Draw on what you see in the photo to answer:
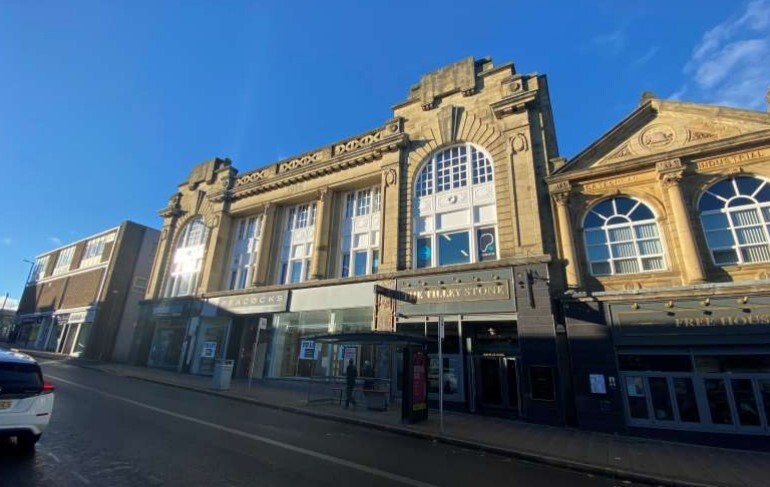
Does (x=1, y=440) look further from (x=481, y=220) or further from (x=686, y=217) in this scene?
(x=686, y=217)

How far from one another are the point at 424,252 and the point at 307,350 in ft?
27.1

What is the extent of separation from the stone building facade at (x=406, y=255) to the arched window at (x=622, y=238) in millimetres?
1765

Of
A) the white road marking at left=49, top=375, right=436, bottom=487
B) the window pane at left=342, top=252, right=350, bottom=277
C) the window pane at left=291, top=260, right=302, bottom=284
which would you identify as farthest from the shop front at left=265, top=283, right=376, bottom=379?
the white road marking at left=49, top=375, right=436, bottom=487

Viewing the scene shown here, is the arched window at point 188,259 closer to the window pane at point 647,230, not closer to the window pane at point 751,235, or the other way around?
the window pane at point 647,230

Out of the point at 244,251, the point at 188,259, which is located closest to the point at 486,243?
the point at 244,251

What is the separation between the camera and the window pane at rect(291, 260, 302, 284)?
22875 millimetres

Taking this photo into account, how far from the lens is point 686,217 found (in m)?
13.6

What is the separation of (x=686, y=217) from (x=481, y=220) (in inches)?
307

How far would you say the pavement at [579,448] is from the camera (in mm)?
7594

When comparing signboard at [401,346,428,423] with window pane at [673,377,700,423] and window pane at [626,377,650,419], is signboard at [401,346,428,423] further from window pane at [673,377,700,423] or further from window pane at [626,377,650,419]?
window pane at [673,377,700,423]

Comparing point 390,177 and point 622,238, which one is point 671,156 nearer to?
point 622,238

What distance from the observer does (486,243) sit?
17.0 metres

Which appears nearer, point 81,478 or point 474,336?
point 81,478

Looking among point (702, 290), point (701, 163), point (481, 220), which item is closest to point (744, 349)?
point (702, 290)
